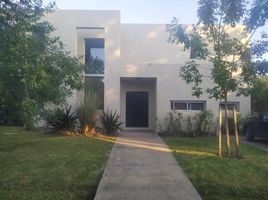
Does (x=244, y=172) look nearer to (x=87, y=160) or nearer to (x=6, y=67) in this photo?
(x=87, y=160)

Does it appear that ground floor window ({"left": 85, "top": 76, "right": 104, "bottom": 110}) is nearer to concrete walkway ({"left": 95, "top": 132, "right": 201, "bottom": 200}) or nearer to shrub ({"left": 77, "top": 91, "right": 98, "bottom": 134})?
shrub ({"left": 77, "top": 91, "right": 98, "bottom": 134})

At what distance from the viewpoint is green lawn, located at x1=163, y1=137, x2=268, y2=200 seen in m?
8.57

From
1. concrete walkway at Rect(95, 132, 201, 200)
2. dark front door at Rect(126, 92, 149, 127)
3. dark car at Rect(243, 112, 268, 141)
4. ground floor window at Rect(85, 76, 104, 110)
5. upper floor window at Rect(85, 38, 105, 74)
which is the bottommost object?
concrete walkway at Rect(95, 132, 201, 200)

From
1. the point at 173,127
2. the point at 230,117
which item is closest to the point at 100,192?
the point at 173,127

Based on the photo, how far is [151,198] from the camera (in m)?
7.92

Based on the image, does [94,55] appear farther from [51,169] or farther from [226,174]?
[226,174]

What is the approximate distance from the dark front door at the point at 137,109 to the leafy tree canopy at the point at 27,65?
1034cm

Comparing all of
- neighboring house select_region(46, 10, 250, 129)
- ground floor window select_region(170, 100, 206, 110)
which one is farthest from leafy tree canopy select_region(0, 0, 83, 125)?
ground floor window select_region(170, 100, 206, 110)

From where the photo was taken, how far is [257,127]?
1870cm

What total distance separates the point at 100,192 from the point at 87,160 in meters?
3.70

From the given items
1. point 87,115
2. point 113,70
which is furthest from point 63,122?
point 113,70

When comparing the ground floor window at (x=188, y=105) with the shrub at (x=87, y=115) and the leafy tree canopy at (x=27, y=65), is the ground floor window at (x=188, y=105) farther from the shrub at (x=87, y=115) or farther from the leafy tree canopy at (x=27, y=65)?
the leafy tree canopy at (x=27, y=65)

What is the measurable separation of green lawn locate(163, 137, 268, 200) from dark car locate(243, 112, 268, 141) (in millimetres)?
4291

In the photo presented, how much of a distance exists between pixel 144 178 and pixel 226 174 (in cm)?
195
